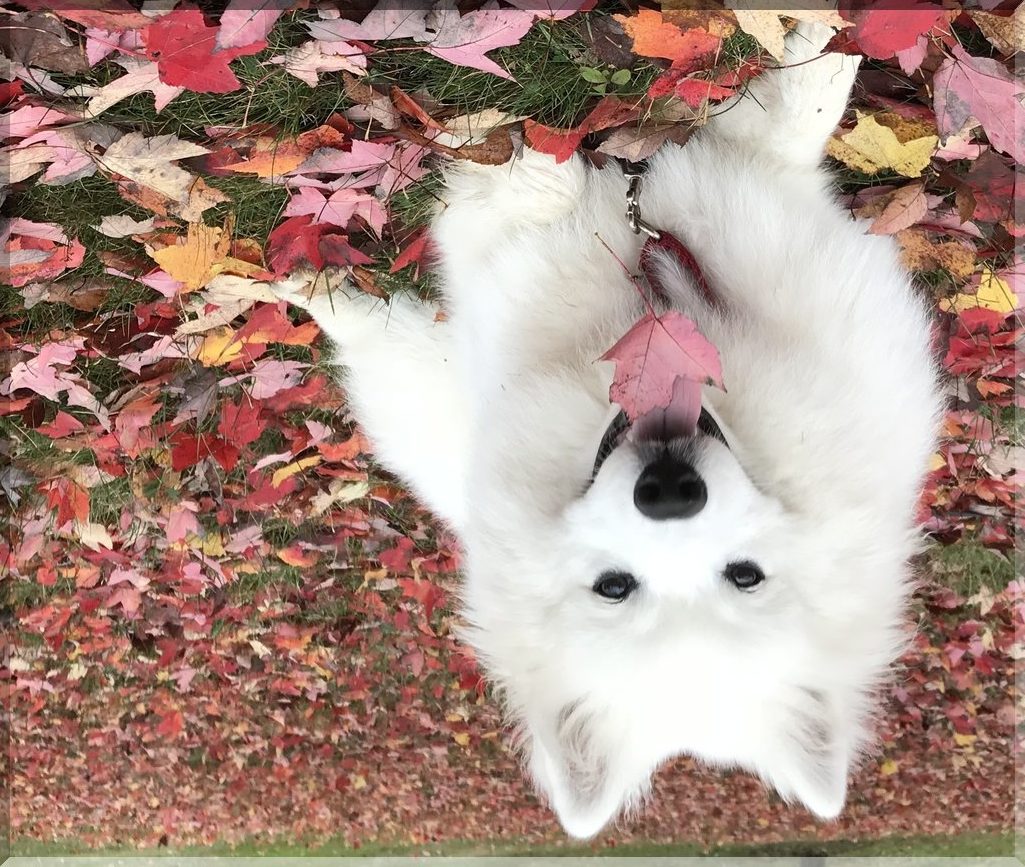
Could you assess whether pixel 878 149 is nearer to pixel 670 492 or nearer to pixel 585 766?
pixel 670 492

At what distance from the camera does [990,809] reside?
3.66 meters

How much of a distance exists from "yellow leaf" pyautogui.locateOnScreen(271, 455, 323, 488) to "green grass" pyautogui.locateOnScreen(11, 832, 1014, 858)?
207cm

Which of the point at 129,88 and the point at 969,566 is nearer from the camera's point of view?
the point at 129,88

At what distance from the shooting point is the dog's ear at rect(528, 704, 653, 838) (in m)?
1.81

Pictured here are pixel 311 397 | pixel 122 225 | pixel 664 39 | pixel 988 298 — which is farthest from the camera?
pixel 311 397

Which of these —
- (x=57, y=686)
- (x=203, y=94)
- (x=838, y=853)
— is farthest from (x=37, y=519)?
(x=838, y=853)

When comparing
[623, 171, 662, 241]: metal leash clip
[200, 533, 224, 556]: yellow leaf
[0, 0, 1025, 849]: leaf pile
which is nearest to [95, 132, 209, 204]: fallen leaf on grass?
[0, 0, 1025, 849]: leaf pile

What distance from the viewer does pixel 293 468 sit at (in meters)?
3.14

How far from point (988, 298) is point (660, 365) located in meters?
1.52

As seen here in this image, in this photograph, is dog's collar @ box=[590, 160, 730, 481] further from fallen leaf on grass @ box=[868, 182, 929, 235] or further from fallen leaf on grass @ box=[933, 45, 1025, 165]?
fallen leaf on grass @ box=[933, 45, 1025, 165]

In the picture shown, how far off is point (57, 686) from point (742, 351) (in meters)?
3.82

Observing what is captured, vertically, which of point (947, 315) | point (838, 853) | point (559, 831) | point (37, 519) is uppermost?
point (947, 315)

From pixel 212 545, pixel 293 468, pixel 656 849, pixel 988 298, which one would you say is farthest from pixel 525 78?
pixel 656 849

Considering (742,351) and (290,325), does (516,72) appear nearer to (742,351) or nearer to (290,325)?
(742,351)
